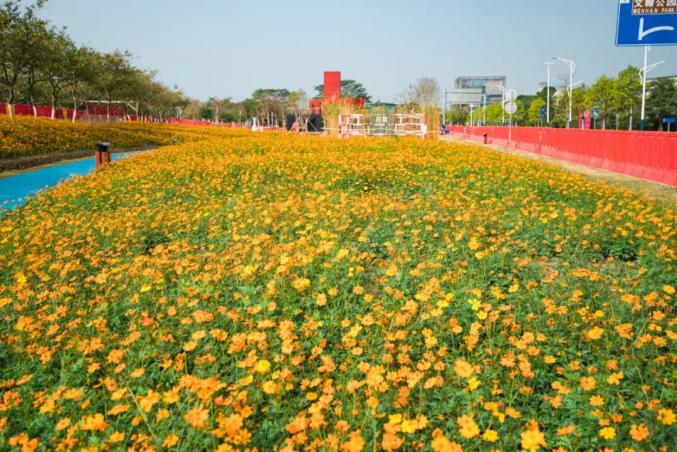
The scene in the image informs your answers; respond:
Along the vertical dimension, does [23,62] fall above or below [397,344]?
above

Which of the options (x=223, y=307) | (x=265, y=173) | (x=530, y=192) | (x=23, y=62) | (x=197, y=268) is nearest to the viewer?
(x=223, y=307)

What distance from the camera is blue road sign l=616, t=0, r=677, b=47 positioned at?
11852 millimetres

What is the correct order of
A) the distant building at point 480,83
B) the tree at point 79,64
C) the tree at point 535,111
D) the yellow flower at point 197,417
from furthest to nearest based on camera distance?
the distant building at point 480,83
the tree at point 535,111
the tree at point 79,64
the yellow flower at point 197,417

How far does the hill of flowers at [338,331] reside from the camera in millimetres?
2508

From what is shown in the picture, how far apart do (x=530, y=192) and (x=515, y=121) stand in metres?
93.6

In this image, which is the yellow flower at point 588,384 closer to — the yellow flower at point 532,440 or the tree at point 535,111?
the yellow flower at point 532,440

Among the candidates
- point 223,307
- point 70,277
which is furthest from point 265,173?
point 223,307

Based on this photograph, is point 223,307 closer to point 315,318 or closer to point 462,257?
point 315,318

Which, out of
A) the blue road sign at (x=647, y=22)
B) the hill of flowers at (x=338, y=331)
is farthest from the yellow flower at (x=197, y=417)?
the blue road sign at (x=647, y=22)

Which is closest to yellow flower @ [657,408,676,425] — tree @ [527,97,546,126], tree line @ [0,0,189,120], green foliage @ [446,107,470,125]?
tree line @ [0,0,189,120]

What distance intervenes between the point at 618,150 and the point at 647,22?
3817 mm

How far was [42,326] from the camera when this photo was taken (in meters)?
3.58

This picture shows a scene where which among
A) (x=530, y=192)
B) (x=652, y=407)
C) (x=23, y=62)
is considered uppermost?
(x=23, y=62)

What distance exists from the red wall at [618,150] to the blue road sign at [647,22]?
2.07m
